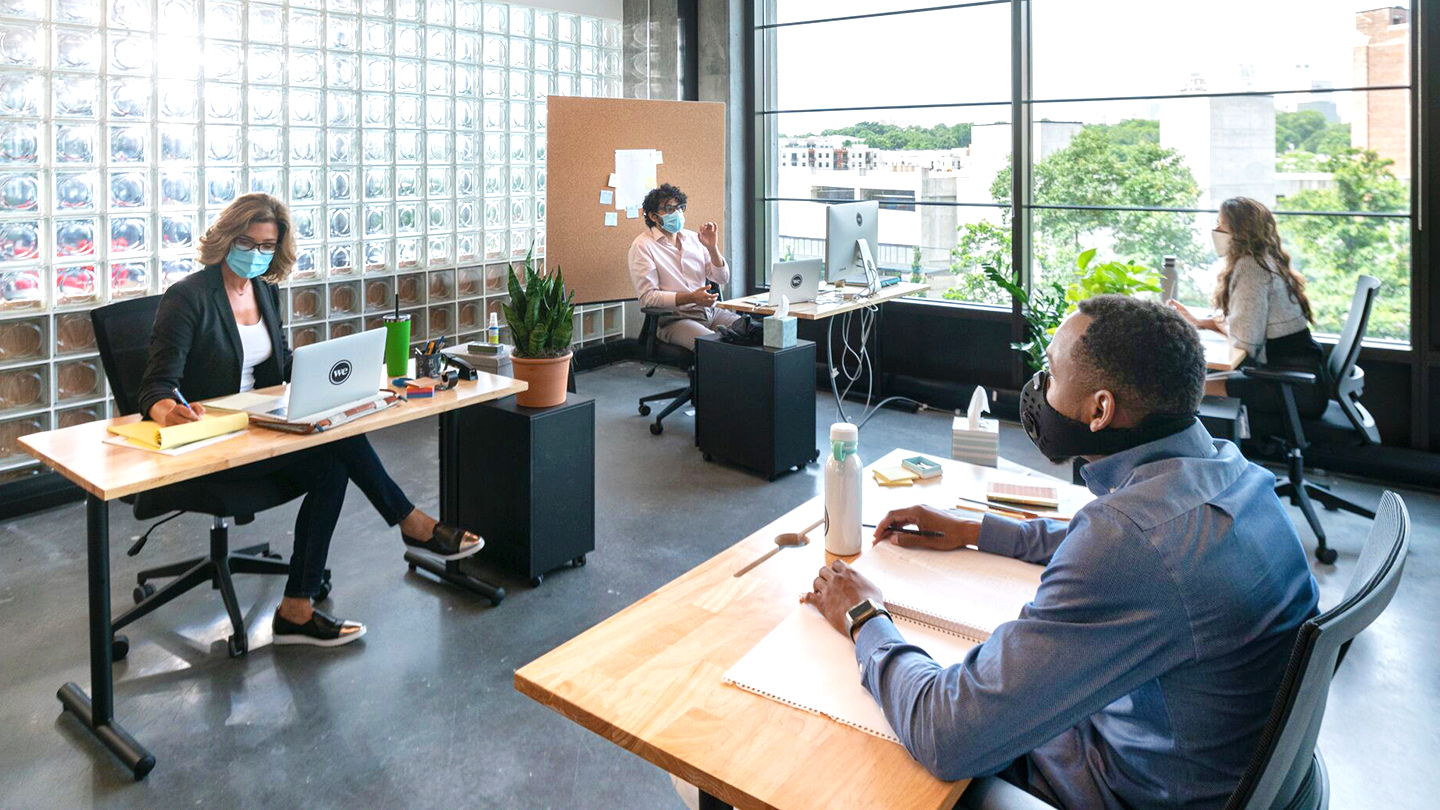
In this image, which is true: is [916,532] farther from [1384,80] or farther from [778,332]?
[1384,80]

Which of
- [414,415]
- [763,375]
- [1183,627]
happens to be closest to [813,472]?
[763,375]

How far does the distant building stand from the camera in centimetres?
440

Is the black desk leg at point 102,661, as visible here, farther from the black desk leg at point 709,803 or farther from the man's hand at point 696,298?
the man's hand at point 696,298

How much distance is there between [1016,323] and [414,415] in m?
3.83

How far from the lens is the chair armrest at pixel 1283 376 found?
3.63 metres

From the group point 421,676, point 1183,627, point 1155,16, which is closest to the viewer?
point 1183,627

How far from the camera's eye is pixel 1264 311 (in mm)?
3812

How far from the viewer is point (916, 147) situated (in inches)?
237

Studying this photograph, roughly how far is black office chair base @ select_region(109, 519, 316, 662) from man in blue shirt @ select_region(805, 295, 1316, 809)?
234 centimetres

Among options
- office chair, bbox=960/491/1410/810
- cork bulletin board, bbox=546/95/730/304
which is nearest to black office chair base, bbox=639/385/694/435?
cork bulletin board, bbox=546/95/730/304

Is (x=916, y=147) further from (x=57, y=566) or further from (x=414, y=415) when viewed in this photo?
(x=57, y=566)

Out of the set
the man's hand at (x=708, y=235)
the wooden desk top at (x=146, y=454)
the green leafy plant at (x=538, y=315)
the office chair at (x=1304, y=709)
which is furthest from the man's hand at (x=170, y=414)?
the man's hand at (x=708, y=235)

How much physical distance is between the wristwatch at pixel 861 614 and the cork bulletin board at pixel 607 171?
464 centimetres

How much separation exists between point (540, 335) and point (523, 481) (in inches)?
19.7
